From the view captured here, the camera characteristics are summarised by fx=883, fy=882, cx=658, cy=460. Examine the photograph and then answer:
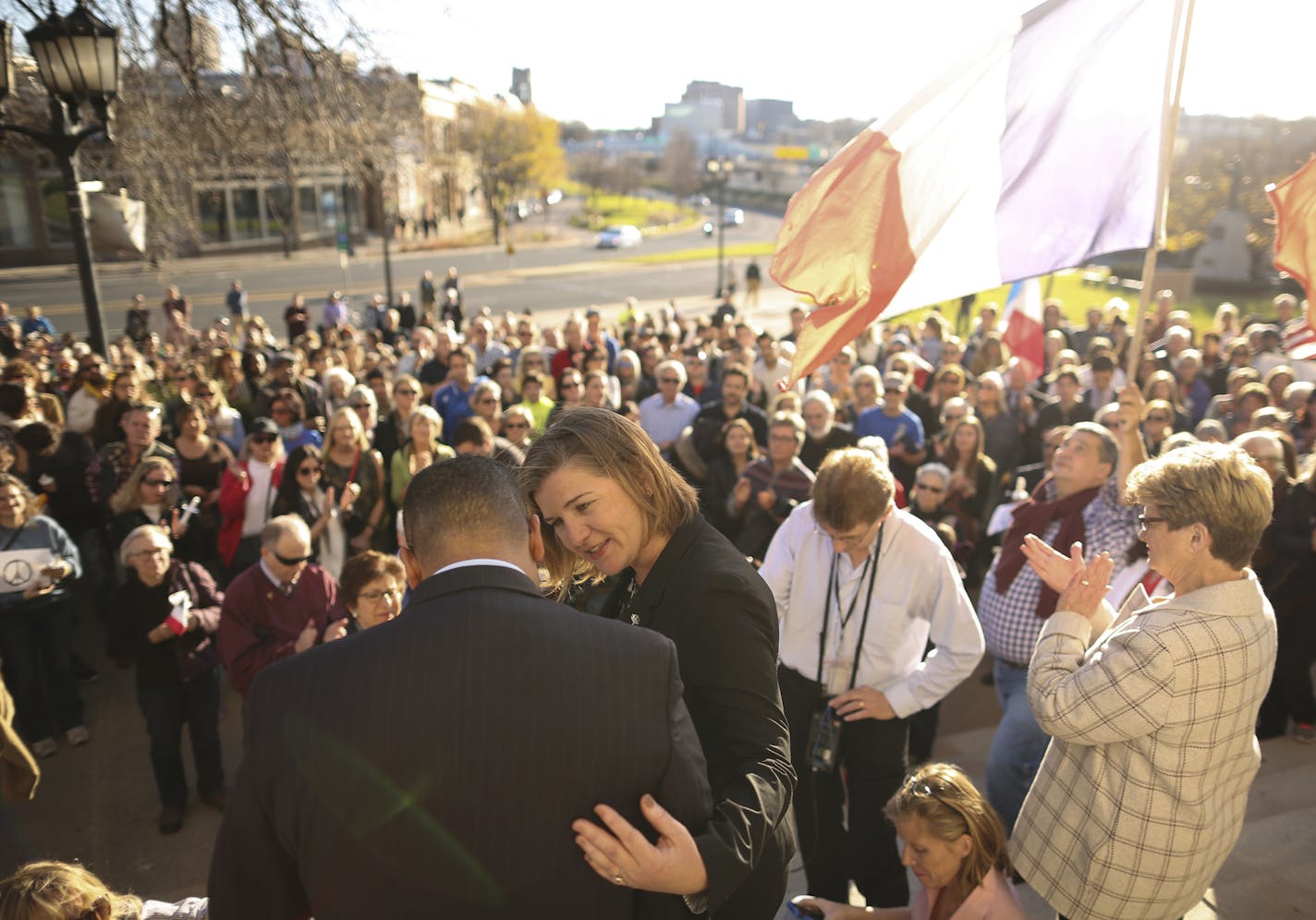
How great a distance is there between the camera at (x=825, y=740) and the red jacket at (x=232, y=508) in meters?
4.06

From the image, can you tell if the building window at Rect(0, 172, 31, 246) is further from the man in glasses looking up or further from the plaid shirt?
the plaid shirt

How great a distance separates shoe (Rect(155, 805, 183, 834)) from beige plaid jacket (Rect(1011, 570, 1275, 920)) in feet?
13.3

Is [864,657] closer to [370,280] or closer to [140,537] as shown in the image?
[140,537]

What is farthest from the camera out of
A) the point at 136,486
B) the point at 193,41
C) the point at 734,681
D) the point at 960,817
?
the point at 193,41

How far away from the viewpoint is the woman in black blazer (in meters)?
1.82

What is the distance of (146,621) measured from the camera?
4.36 m

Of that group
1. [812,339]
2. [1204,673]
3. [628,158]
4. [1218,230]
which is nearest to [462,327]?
[812,339]

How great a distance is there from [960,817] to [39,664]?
507cm

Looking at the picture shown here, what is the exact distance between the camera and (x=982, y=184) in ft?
12.6

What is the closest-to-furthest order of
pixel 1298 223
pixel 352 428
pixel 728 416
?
1. pixel 1298 223
2. pixel 352 428
3. pixel 728 416

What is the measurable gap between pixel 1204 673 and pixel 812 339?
1923mm

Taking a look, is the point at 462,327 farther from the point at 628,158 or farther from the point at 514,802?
the point at 628,158

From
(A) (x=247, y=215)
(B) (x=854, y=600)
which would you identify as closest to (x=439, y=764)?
(B) (x=854, y=600)

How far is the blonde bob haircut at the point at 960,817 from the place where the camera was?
266cm
